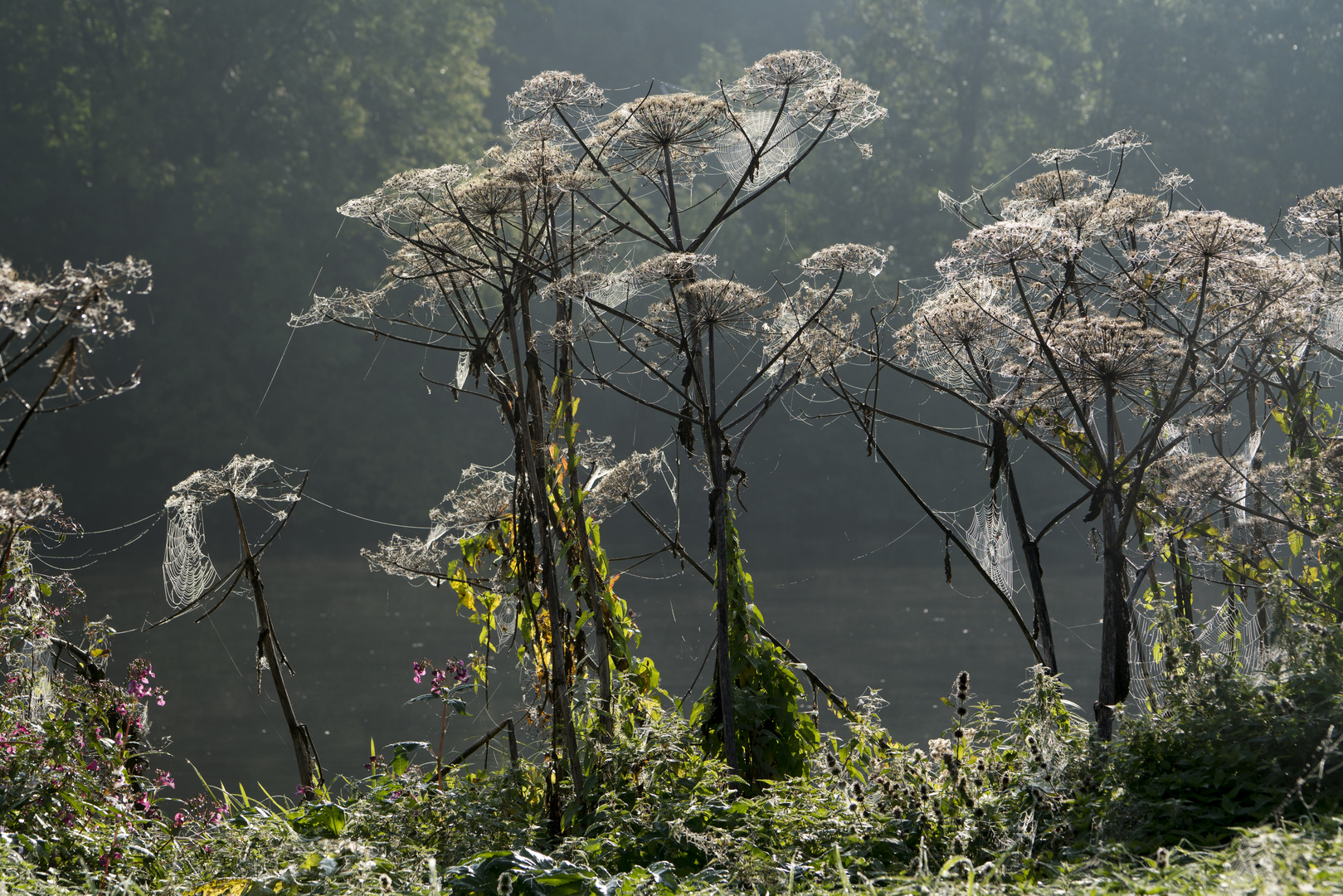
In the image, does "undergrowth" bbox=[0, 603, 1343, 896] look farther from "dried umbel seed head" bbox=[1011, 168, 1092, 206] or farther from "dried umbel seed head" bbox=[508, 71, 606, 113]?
"dried umbel seed head" bbox=[508, 71, 606, 113]

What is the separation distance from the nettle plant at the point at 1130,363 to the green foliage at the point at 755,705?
0.64 m

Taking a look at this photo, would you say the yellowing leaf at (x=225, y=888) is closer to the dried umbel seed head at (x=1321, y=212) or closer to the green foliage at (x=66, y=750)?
the green foliage at (x=66, y=750)

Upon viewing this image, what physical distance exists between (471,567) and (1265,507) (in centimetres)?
308

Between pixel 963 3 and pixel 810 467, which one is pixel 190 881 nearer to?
pixel 810 467

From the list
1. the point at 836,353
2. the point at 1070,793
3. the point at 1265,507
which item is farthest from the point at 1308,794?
the point at 1265,507

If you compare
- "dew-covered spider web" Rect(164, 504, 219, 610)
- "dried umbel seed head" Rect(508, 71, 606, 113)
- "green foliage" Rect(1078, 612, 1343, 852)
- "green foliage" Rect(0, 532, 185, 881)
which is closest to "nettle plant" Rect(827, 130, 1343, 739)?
"green foliage" Rect(1078, 612, 1343, 852)

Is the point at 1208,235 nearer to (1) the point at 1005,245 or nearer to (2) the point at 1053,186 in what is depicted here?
(1) the point at 1005,245

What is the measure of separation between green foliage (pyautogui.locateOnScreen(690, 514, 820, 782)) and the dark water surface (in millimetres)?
1848

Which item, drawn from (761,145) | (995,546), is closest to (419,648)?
(995,546)

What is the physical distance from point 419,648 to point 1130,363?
8.29m

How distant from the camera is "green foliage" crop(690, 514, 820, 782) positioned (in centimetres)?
335

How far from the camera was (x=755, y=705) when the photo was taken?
3340mm

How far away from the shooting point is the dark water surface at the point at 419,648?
707 centimetres

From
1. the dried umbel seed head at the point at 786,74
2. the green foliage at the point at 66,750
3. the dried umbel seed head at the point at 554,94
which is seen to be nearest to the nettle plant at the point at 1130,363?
the dried umbel seed head at the point at 786,74
